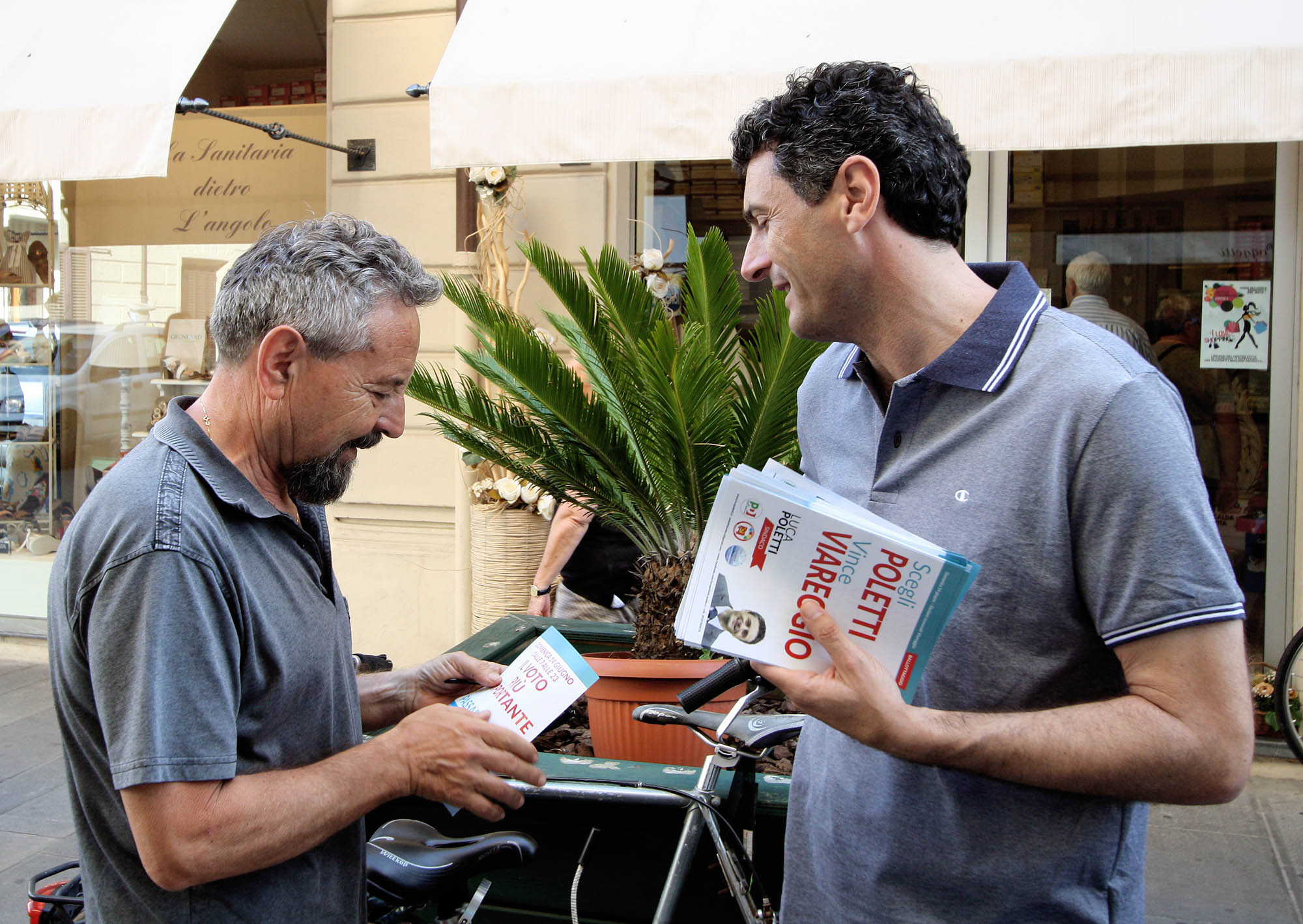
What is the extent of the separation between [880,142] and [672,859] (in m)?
1.74

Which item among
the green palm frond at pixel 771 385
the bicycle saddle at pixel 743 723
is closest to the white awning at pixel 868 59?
the green palm frond at pixel 771 385

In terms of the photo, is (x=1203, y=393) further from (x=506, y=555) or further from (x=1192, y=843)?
(x=506, y=555)

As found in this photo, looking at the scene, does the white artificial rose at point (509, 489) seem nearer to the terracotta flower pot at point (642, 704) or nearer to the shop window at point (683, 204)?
the shop window at point (683, 204)

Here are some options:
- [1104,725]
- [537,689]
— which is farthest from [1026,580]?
[537,689]

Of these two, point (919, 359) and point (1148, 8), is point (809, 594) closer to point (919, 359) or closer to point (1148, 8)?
point (919, 359)

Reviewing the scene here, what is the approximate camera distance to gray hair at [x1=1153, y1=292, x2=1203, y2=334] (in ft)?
16.3

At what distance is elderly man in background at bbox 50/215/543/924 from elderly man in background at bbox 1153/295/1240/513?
4.38 m

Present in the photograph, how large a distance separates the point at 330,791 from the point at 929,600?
81 cm

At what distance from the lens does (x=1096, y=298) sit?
5.05m

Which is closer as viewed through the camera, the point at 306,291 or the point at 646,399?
the point at 306,291

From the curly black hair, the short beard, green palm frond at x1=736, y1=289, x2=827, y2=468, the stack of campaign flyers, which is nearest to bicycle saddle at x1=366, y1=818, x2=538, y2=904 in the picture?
the short beard

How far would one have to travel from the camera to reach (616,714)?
2.98 m

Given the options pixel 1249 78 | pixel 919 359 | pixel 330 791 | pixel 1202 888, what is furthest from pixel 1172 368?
pixel 330 791

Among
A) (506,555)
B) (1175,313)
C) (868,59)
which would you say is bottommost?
(506,555)
